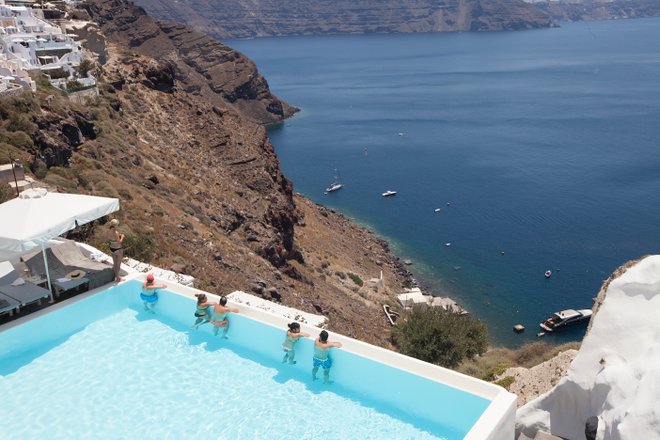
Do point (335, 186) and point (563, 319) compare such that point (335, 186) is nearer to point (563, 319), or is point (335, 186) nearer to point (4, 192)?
point (563, 319)

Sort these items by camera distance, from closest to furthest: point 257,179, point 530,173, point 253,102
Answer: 1. point 257,179
2. point 530,173
3. point 253,102

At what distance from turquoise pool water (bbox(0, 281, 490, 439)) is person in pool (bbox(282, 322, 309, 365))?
191 millimetres

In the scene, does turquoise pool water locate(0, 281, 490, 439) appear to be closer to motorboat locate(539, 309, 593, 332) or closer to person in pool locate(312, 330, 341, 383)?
person in pool locate(312, 330, 341, 383)

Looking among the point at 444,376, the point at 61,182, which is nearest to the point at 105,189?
the point at 61,182

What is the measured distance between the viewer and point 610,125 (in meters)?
91.5

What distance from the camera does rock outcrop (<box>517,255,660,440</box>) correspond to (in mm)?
8615

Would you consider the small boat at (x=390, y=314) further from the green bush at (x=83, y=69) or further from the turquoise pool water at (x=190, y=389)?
the green bush at (x=83, y=69)

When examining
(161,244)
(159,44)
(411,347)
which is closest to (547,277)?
(411,347)

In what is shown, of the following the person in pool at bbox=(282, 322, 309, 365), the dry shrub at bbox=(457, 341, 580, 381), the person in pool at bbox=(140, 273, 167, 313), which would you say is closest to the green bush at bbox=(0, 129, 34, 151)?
the person in pool at bbox=(140, 273, 167, 313)

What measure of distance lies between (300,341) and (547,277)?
40.3 m

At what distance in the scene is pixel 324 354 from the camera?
444 inches

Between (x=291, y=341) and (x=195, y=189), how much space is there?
2675cm

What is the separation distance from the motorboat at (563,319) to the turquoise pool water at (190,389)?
32.5 metres

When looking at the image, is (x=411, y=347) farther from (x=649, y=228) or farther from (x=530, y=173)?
(x=530, y=173)
